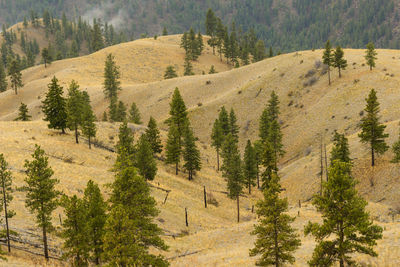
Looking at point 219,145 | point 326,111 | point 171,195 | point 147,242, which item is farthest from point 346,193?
point 326,111

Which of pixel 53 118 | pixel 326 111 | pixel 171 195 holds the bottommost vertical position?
pixel 171 195

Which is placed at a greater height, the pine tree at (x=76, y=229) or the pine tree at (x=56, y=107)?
the pine tree at (x=56, y=107)

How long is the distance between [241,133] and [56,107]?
170 ft

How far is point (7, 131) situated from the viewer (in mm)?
62406

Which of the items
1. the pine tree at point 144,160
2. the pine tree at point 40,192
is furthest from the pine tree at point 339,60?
the pine tree at point 40,192

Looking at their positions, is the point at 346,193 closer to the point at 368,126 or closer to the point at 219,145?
the point at 368,126

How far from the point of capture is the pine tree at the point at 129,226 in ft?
72.9

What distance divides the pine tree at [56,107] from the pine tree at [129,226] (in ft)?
132

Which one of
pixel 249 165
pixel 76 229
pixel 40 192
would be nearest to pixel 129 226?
pixel 76 229

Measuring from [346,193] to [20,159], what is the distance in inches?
1781

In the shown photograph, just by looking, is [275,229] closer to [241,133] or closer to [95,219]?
[95,219]

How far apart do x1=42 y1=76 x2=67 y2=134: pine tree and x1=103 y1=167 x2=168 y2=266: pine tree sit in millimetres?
40310

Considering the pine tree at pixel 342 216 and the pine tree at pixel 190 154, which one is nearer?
the pine tree at pixel 342 216

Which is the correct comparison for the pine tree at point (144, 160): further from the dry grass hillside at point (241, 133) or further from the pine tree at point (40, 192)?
the pine tree at point (40, 192)
